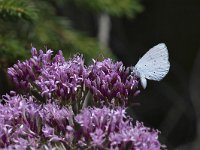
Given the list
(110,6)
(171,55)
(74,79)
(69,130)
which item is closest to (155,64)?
(74,79)

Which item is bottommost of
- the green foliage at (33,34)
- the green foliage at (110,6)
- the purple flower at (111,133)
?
the purple flower at (111,133)

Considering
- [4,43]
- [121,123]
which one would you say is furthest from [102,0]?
[121,123]

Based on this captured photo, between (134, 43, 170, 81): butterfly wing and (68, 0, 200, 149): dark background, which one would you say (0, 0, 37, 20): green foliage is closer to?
(134, 43, 170, 81): butterfly wing

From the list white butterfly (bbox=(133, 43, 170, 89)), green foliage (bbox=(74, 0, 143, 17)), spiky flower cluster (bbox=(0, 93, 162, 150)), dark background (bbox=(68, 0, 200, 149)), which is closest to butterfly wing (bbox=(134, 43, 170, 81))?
white butterfly (bbox=(133, 43, 170, 89))

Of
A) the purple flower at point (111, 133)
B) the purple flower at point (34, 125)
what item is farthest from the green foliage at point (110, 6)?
the purple flower at point (111, 133)

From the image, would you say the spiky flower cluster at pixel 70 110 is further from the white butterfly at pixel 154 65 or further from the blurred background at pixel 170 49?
the blurred background at pixel 170 49

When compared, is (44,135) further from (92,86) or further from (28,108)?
(92,86)

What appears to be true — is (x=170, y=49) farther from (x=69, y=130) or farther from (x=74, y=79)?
(x=69, y=130)
